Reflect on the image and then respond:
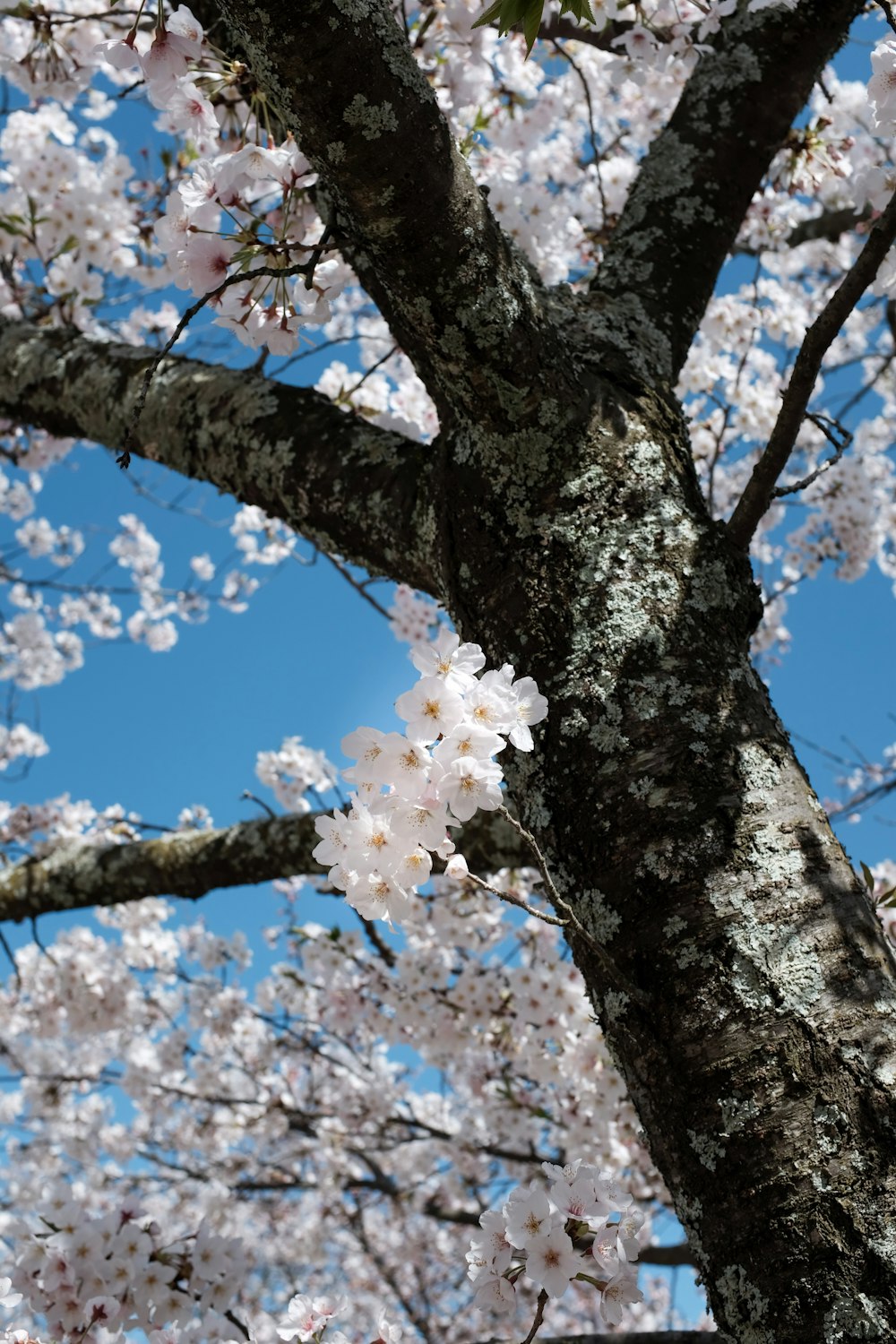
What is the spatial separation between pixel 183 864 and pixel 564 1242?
2.15 m

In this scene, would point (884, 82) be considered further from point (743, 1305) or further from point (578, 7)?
point (743, 1305)

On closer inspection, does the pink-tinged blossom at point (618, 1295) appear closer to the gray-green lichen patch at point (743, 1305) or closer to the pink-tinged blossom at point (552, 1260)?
the pink-tinged blossom at point (552, 1260)

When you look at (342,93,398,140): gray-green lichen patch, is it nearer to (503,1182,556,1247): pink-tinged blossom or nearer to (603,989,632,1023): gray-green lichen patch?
(603,989,632,1023): gray-green lichen patch

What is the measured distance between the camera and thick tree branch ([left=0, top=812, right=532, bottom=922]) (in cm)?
243

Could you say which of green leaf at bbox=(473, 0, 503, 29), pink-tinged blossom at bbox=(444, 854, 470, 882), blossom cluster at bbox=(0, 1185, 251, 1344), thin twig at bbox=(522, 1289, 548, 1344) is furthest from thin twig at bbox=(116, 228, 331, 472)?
blossom cluster at bbox=(0, 1185, 251, 1344)

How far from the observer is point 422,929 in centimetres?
407

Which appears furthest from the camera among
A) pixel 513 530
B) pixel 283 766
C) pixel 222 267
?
pixel 283 766

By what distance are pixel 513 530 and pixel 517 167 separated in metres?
2.50

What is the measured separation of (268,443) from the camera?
1.88 meters

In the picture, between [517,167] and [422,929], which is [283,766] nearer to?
[422,929]

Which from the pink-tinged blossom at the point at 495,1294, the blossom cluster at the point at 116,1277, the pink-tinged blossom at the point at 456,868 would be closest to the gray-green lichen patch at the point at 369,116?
the pink-tinged blossom at the point at 456,868

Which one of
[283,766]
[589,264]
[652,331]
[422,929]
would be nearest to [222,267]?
[652,331]

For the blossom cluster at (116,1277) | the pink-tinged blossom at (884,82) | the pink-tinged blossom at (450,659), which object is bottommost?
the blossom cluster at (116,1277)

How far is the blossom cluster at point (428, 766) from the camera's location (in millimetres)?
950
